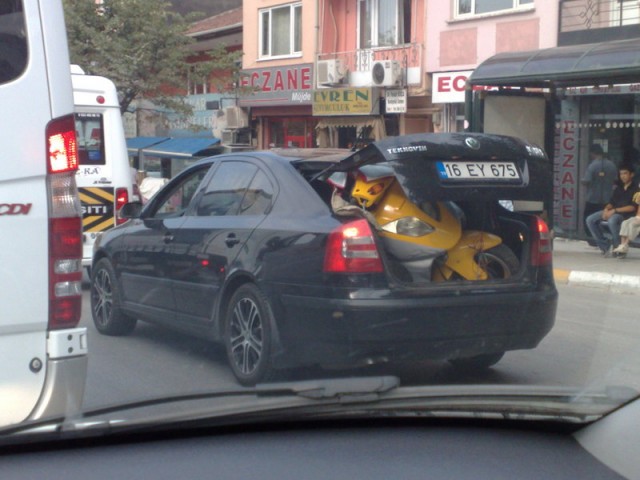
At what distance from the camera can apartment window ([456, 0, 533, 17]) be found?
19.2m

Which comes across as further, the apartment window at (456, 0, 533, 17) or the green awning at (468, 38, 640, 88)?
the apartment window at (456, 0, 533, 17)

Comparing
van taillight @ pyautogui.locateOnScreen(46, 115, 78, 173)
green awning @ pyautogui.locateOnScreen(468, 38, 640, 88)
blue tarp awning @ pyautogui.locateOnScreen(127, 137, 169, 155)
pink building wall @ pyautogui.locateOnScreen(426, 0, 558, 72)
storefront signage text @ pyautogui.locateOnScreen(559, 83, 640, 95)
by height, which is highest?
pink building wall @ pyautogui.locateOnScreen(426, 0, 558, 72)

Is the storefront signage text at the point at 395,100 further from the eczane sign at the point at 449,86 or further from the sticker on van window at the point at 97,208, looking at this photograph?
the sticker on van window at the point at 97,208

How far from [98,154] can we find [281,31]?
617 inches

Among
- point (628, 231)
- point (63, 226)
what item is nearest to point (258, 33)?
point (628, 231)

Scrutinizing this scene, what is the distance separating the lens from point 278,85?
84.7 feet

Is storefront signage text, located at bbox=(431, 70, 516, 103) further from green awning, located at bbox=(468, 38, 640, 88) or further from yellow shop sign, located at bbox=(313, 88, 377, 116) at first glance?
green awning, located at bbox=(468, 38, 640, 88)

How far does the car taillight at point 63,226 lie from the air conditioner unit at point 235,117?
2340 cm

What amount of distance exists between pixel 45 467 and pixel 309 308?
2.99 m

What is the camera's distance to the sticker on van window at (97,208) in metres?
10.9

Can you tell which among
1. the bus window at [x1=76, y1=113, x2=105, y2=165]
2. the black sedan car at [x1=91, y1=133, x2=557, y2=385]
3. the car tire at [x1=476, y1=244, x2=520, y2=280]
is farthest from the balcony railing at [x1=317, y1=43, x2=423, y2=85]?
the car tire at [x1=476, y1=244, x2=520, y2=280]

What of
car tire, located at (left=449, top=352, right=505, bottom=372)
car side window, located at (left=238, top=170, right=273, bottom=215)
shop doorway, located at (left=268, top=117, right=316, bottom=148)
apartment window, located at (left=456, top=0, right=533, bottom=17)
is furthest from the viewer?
shop doorway, located at (left=268, top=117, right=316, bottom=148)

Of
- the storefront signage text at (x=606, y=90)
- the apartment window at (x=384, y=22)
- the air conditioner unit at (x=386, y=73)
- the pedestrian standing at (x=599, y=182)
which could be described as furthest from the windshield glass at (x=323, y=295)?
the apartment window at (x=384, y=22)

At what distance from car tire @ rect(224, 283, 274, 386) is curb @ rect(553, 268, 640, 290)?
264 inches
